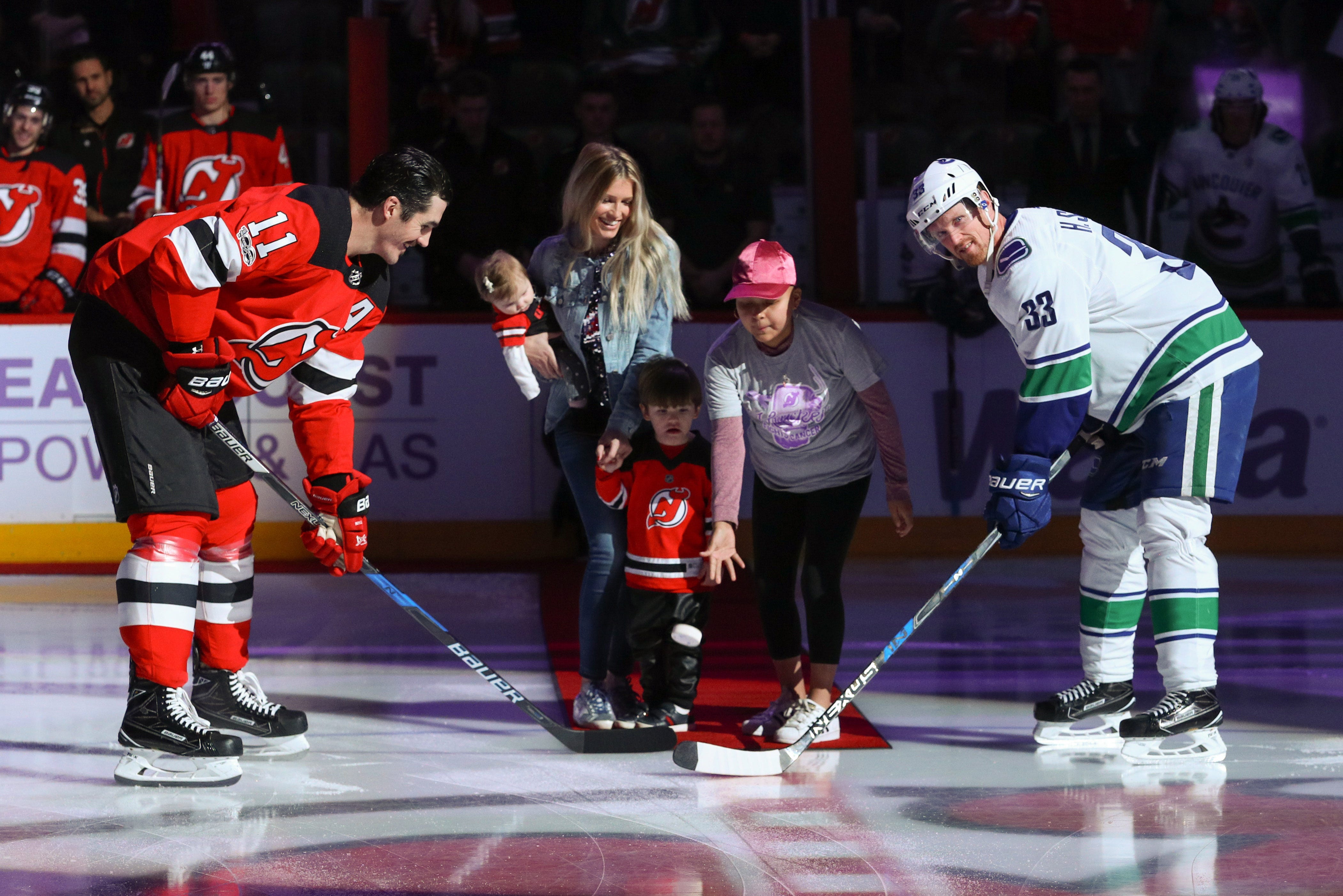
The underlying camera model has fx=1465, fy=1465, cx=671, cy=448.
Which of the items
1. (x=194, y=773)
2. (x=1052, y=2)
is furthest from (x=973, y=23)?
(x=194, y=773)

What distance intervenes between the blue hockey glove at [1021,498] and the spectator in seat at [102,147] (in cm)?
513

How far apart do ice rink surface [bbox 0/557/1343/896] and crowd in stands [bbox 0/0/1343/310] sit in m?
2.80

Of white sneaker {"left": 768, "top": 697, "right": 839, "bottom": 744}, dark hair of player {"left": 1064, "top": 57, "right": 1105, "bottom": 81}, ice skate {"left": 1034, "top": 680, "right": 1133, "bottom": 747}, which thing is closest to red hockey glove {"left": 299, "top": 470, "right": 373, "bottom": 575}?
white sneaker {"left": 768, "top": 697, "right": 839, "bottom": 744}

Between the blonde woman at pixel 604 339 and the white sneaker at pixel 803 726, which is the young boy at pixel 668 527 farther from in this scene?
the white sneaker at pixel 803 726

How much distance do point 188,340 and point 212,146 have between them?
13.5ft

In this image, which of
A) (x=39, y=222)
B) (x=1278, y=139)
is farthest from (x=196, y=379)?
(x=1278, y=139)

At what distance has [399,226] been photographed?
3145 millimetres

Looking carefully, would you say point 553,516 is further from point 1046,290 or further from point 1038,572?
point 1046,290

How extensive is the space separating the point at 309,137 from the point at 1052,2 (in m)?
4.21

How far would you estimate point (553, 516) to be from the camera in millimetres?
6352

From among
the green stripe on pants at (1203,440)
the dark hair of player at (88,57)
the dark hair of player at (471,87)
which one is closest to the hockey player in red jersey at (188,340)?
the green stripe on pants at (1203,440)

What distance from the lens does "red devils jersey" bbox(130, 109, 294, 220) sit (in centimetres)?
678

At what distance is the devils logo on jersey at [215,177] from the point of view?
6773mm

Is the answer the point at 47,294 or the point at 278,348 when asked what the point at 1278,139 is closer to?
the point at 278,348
